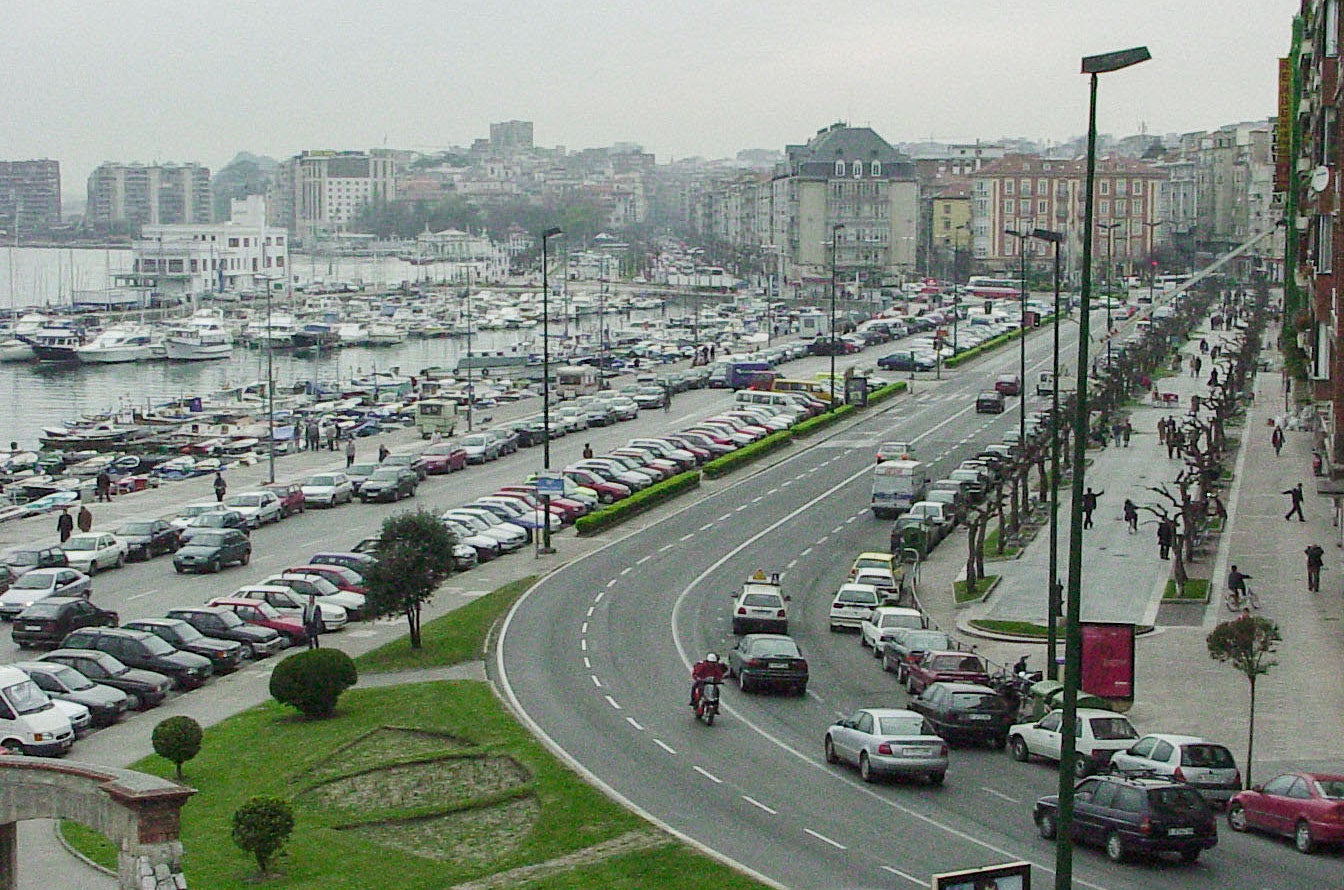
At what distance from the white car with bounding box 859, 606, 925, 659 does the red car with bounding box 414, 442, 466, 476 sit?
99.5 feet

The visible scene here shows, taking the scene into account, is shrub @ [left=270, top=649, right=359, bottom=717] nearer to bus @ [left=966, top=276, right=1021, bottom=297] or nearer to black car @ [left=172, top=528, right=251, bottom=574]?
black car @ [left=172, top=528, right=251, bottom=574]

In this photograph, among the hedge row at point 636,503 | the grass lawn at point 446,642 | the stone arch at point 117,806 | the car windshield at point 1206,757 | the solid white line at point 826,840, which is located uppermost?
the stone arch at point 117,806

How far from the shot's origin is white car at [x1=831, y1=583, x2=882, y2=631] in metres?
40.6

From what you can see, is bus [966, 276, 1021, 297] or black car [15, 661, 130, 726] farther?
bus [966, 276, 1021, 297]

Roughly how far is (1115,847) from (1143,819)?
1.83ft

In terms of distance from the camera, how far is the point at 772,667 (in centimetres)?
3341

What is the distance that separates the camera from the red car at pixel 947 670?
32.7m

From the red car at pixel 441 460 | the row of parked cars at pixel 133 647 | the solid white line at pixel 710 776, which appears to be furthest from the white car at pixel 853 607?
the red car at pixel 441 460

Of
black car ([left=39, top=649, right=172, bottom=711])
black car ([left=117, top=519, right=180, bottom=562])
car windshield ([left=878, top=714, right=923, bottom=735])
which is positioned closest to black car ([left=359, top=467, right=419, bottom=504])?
black car ([left=117, top=519, right=180, bottom=562])

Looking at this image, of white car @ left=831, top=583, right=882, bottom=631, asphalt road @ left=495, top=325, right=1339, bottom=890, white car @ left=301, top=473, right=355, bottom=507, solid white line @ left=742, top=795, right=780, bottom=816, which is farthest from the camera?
white car @ left=301, top=473, right=355, bottom=507

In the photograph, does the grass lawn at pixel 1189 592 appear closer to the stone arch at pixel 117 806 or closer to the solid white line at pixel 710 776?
the solid white line at pixel 710 776

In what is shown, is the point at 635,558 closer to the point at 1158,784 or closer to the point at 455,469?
the point at 455,469

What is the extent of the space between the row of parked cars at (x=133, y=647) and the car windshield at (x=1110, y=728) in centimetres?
1611

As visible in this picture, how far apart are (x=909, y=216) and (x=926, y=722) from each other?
560 feet
